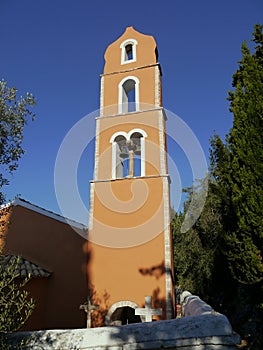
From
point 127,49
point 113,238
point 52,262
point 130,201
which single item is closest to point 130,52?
point 127,49

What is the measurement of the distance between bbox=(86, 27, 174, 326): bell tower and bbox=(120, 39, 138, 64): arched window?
0.18m

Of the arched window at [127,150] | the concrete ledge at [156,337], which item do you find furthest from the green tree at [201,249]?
the concrete ledge at [156,337]

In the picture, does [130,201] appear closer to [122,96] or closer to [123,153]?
[123,153]

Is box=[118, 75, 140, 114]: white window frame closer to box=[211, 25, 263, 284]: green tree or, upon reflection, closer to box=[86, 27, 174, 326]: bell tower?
box=[86, 27, 174, 326]: bell tower

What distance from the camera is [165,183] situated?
1088 centimetres

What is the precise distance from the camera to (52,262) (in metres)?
10.7

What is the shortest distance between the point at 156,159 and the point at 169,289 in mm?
4960

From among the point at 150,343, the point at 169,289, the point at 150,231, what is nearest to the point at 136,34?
the point at 150,231

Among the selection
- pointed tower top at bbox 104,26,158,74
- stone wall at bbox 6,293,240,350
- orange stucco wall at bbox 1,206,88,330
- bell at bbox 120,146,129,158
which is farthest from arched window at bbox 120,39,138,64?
stone wall at bbox 6,293,240,350

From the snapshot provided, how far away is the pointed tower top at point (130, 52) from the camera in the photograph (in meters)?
13.9

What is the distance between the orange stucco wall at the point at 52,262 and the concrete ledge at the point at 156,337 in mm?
6622

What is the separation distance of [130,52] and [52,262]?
11.4 metres

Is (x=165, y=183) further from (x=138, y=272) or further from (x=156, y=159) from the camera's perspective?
(x=138, y=272)

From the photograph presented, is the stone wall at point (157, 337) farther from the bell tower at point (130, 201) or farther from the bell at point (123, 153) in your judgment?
the bell at point (123, 153)
